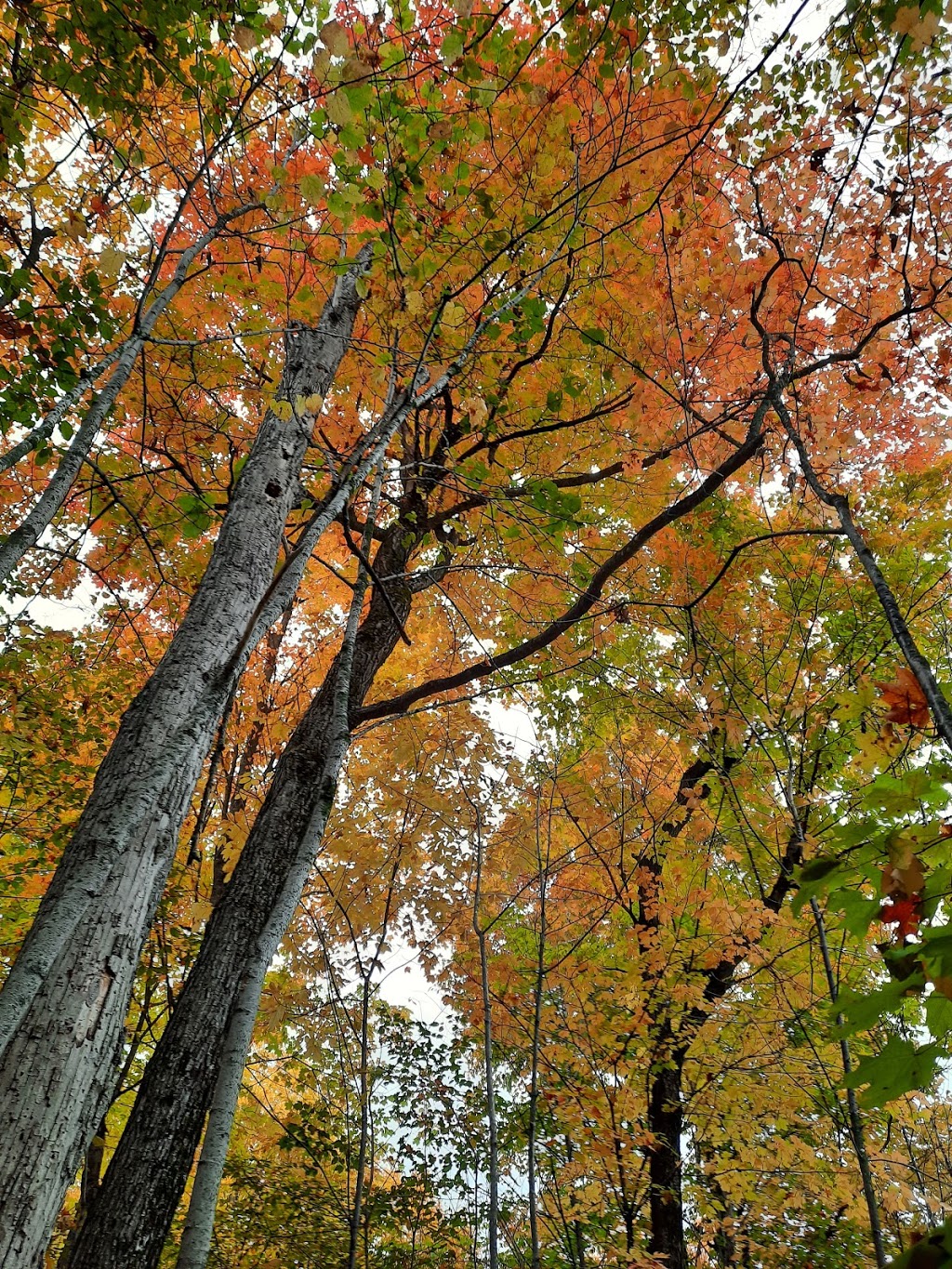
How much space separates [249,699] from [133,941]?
5896mm

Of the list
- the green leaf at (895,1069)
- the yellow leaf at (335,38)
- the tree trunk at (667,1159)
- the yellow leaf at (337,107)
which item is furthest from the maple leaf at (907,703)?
the tree trunk at (667,1159)

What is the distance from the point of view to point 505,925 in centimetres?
756

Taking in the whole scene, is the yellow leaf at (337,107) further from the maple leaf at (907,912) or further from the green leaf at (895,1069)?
the green leaf at (895,1069)

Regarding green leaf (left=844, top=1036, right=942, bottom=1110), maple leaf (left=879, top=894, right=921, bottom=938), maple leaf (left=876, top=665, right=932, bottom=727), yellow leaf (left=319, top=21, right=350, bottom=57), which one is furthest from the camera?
yellow leaf (left=319, top=21, right=350, bottom=57)

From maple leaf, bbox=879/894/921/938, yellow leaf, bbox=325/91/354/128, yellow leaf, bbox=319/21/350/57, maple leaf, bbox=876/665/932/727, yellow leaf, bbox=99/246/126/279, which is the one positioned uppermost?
yellow leaf, bbox=319/21/350/57

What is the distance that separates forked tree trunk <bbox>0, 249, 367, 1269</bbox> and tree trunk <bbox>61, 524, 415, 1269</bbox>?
0.47 m

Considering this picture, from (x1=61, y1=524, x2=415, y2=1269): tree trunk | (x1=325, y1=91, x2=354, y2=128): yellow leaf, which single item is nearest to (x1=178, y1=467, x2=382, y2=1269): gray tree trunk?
(x1=61, y1=524, x2=415, y2=1269): tree trunk

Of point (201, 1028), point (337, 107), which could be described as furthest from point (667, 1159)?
point (337, 107)

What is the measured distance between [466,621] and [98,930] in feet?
5.32

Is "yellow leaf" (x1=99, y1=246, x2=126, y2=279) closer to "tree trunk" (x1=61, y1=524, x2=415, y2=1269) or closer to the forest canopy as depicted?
the forest canopy

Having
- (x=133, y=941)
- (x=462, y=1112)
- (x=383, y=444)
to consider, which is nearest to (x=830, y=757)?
(x=462, y=1112)

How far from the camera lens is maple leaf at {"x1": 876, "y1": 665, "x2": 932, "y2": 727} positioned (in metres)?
1.36

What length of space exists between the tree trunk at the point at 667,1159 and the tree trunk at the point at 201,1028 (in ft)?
10.8

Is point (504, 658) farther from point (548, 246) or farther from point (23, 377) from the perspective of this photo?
point (23, 377)
